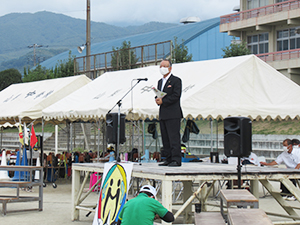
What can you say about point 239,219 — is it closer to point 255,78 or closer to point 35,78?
point 255,78

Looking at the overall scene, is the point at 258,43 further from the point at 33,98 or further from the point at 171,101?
the point at 171,101

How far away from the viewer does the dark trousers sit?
7.84 meters

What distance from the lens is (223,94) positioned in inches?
447

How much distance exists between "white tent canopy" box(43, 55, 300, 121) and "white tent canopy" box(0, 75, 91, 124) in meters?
2.52

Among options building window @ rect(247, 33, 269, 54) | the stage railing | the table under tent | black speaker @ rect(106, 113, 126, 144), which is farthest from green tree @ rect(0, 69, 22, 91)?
black speaker @ rect(106, 113, 126, 144)

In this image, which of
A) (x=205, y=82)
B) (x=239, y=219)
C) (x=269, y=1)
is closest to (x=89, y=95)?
(x=205, y=82)

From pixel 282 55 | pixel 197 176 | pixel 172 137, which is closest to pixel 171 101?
pixel 172 137

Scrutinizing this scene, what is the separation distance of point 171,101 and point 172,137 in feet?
1.97

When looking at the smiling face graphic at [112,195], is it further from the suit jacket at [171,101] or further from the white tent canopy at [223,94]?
the white tent canopy at [223,94]

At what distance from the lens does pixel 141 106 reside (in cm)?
1176

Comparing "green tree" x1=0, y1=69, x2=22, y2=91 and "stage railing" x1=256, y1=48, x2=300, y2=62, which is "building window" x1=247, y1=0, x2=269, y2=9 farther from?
"green tree" x1=0, y1=69, x2=22, y2=91

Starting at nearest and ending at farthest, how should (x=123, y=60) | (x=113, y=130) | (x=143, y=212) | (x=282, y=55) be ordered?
(x=143, y=212) < (x=113, y=130) < (x=123, y=60) < (x=282, y=55)

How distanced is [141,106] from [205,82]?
1.70 metres

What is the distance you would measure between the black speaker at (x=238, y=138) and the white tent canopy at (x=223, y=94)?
3.22 m
